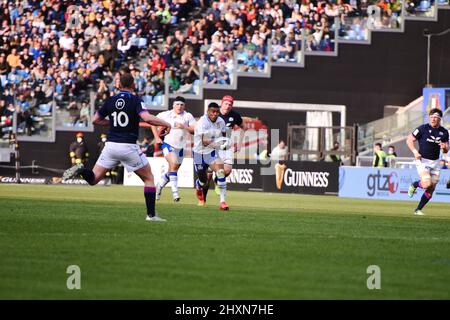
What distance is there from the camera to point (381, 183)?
4006 centimetres

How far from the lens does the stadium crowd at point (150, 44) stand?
1906 inches

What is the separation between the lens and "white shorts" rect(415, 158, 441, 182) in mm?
27938

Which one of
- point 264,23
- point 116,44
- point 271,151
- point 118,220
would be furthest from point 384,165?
point 118,220

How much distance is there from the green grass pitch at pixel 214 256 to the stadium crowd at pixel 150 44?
27.0 metres

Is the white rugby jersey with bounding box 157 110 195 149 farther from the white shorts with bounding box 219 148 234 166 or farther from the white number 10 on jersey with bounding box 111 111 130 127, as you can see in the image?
the white number 10 on jersey with bounding box 111 111 130 127

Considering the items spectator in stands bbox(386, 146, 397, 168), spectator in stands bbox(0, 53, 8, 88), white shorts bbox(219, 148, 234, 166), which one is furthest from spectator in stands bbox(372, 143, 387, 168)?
spectator in stands bbox(0, 53, 8, 88)

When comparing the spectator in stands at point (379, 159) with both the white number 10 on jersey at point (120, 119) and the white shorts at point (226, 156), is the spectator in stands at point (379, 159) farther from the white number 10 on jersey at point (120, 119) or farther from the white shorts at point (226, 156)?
the white number 10 on jersey at point (120, 119)

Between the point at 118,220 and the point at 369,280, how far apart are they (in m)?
8.67

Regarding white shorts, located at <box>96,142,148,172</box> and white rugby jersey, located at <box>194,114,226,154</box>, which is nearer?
white shorts, located at <box>96,142,148,172</box>

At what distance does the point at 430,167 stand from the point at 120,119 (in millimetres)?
11433

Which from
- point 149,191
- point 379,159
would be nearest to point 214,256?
point 149,191

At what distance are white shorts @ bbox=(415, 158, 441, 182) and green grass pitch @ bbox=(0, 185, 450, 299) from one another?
595 centimetres

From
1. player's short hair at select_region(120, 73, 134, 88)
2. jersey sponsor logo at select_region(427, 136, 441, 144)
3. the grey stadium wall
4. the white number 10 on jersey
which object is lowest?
jersey sponsor logo at select_region(427, 136, 441, 144)

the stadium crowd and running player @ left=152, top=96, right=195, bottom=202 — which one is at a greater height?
the stadium crowd
